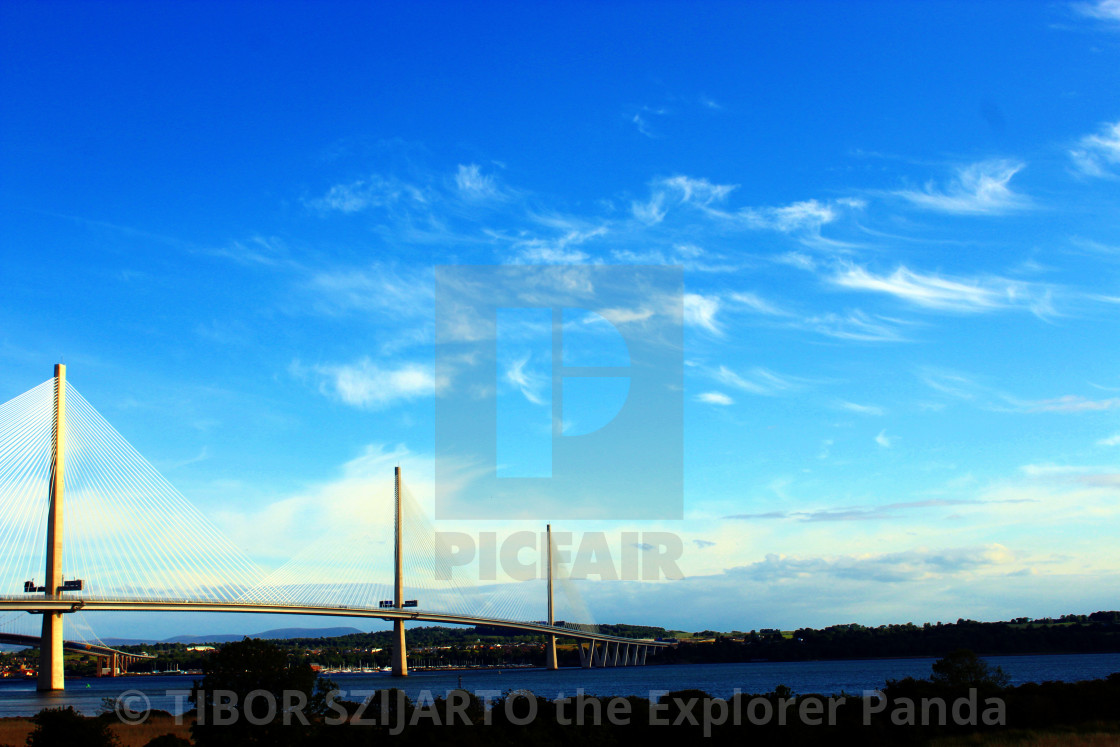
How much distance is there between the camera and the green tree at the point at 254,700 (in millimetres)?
19141

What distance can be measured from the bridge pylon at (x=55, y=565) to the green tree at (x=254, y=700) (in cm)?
3734

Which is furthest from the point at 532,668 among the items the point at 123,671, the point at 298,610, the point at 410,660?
the point at 298,610

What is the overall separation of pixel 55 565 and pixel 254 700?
39.7 metres

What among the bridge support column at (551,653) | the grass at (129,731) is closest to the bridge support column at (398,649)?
the bridge support column at (551,653)

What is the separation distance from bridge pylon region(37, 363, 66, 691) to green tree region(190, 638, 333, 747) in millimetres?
37341

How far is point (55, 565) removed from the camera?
52.5m

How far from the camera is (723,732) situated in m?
22.6

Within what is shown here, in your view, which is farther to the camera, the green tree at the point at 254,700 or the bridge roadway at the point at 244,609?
the bridge roadway at the point at 244,609

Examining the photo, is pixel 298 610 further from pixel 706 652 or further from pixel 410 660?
pixel 706 652

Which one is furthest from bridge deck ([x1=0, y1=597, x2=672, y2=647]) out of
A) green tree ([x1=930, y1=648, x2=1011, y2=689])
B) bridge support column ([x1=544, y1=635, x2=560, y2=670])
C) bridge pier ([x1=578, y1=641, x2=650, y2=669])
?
green tree ([x1=930, y1=648, x2=1011, y2=689])

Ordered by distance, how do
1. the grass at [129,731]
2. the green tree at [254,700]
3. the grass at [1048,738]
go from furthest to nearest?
the grass at [129,731], the grass at [1048,738], the green tree at [254,700]

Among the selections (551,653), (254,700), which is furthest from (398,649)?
(254,700)

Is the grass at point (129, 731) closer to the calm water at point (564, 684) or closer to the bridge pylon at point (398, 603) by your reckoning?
the calm water at point (564, 684)

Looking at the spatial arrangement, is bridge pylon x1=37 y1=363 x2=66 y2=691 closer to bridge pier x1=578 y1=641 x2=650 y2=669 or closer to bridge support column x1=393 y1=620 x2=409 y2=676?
bridge support column x1=393 y1=620 x2=409 y2=676
